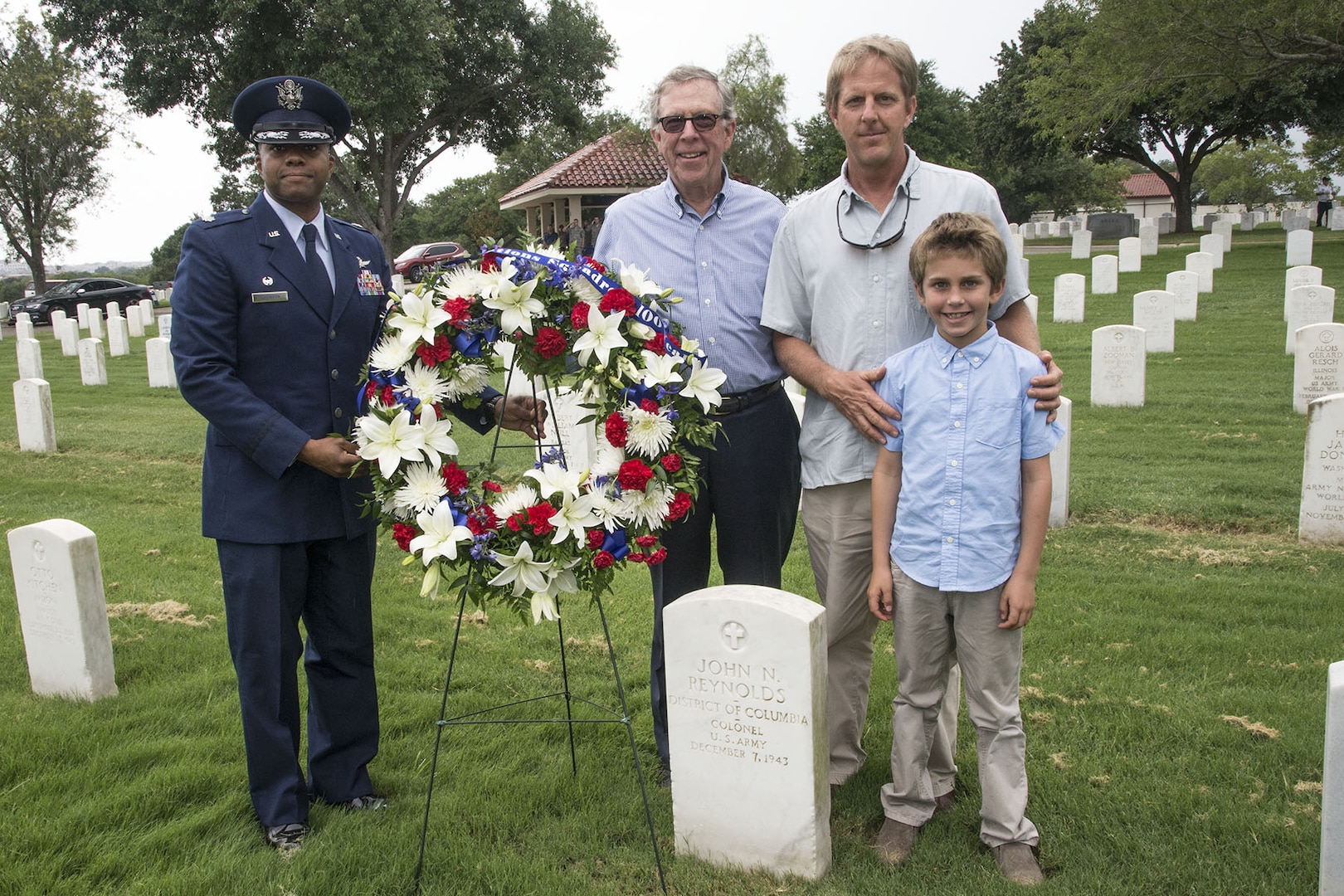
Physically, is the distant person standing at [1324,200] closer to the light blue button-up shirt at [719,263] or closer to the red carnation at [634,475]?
the light blue button-up shirt at [719,263]

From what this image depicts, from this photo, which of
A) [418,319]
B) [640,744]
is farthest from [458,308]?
[640,744]

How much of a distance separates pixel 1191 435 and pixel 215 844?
851cm

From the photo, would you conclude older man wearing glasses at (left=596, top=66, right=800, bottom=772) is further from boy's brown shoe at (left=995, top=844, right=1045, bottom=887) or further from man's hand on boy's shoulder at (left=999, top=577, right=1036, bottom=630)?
boy's brown shoe at (left=995, top=844, right=1045, bottom=887)

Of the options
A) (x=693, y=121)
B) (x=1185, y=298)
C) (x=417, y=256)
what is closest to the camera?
(x=693, y=121)

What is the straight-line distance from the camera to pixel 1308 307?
13047mm

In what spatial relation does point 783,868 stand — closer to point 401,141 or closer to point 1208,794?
point 1208,794

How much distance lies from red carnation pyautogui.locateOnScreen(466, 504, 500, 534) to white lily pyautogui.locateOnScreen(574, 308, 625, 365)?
54cm

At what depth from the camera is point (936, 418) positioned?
10.3ft

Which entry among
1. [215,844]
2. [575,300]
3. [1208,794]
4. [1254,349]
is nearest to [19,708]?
[215,844]

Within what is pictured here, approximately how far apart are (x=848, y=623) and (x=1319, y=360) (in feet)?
25.4

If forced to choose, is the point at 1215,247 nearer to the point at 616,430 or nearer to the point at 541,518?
the point at 616,430

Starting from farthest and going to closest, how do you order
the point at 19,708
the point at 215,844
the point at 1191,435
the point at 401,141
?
the point at 401,141
the point at 1191,435
the point at 19,708
the point at 215,844

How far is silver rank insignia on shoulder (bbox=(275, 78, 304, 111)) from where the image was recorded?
335 cm

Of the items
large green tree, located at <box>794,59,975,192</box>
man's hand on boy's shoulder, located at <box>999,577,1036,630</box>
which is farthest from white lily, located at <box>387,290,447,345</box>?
large green tree, located at <box>794,59,975,192</box>
